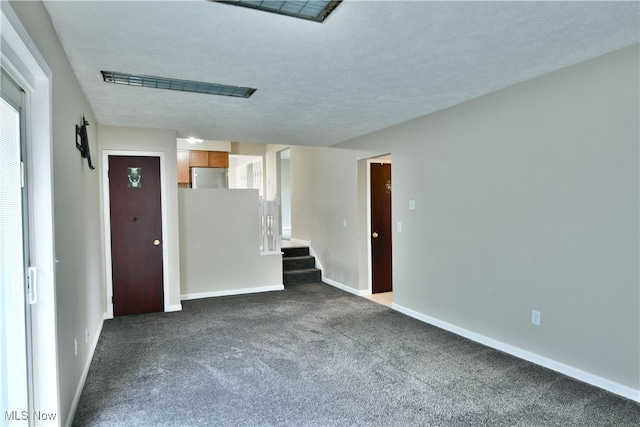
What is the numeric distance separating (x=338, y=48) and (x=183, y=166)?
6.43 meters

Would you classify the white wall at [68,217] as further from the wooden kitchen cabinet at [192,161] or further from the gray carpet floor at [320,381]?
the wooden kitchen cabinet at [192,161]

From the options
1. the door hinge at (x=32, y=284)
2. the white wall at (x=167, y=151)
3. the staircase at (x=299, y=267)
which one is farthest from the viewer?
the staircase at (x=299, y=267)

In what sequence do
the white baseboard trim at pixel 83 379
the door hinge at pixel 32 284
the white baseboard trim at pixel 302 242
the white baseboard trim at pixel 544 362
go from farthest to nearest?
the white baseboard trim at pixel 302 242, the white baseboard trim at pixel 544 362, the white baseboard trim at pixel 83 379, the door hinge at pixel 32 284

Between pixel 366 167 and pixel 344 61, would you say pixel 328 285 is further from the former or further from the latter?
pixel 344 61

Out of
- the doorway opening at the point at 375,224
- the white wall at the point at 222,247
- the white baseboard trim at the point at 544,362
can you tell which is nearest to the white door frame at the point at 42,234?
the white baseboard trim at the point at 544,362

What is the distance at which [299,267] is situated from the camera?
6.79 meters

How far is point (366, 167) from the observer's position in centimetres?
552

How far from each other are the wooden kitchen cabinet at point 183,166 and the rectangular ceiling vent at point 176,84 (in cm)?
509

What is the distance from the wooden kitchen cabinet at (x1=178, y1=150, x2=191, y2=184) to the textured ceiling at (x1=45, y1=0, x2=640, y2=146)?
4297mm

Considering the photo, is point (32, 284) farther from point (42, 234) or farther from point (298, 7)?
point (298, 7)

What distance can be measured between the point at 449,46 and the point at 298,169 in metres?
5.24

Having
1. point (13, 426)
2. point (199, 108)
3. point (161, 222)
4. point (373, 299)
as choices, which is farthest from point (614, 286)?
point (161, 222)

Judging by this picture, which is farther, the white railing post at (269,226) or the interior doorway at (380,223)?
the white railing post at (269,226)

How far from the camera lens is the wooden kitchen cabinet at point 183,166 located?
8.10 metres
